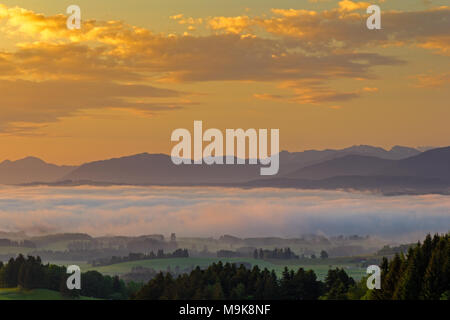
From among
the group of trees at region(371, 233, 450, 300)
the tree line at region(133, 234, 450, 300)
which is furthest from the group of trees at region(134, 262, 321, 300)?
the group of trees at region(371, 233, 450, 300)

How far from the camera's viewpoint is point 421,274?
13250cm

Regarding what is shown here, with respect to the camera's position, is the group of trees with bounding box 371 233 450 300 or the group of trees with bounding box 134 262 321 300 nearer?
the group of trees with bounding box 371 233 450 300

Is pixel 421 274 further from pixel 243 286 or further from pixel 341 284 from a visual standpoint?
pixel 243 286

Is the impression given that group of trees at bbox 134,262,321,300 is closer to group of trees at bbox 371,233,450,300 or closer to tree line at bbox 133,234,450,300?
tree line at bbox 133,234,450,300

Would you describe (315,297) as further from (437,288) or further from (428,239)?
(437,288)

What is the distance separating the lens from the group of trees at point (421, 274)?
4995 inches

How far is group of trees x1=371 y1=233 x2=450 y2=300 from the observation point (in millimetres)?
126875

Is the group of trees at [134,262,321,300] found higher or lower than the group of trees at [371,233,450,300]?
lower

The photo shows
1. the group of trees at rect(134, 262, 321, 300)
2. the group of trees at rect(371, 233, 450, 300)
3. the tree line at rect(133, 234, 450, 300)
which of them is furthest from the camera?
the group of trees at rect(134, 262, 321, 300)
